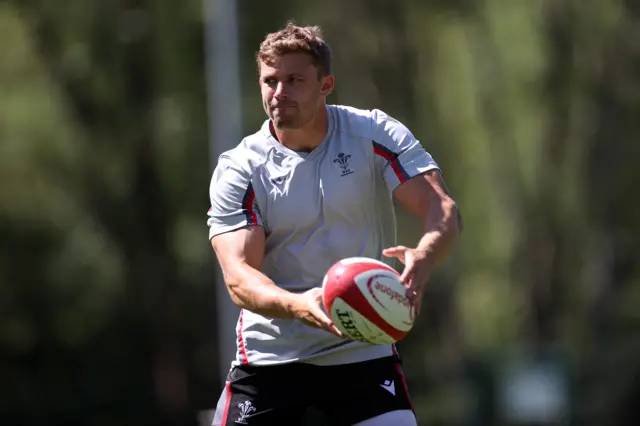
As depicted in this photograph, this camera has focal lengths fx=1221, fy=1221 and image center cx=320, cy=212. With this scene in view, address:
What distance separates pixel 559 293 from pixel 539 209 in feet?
7.39

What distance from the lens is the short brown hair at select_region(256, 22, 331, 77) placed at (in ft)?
19.0

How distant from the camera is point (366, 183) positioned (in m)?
5.93

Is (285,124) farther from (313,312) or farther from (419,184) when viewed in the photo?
(313,312)

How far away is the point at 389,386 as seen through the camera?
5.92 m

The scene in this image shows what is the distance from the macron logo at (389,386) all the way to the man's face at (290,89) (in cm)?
131

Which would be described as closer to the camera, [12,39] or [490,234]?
[12,39]

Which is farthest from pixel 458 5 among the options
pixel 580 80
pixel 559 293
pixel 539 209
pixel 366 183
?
pixel 366 183

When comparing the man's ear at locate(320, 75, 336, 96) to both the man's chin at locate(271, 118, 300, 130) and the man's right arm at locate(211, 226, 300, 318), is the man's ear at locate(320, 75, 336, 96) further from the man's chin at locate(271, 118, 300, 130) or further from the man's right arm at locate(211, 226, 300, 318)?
the man's right arm at locate(211, 226, 300, 318)

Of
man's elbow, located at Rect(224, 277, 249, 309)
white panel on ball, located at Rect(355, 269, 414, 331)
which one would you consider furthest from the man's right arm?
white panel on ball, located at Rect(355, 269, 414, 331)

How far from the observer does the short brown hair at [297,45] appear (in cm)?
580

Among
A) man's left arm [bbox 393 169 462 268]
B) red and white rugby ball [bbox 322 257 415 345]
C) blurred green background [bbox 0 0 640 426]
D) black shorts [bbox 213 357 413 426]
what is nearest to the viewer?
red and white rugby ball [bbox 322 257 415 345]

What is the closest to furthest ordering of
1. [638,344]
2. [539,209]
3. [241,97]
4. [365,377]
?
[365,377]
[241,97]
[638,344]
[539,209]

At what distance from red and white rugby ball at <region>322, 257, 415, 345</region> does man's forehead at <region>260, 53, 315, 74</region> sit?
1.00 meters

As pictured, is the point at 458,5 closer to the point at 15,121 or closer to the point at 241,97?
the point at 241,97
